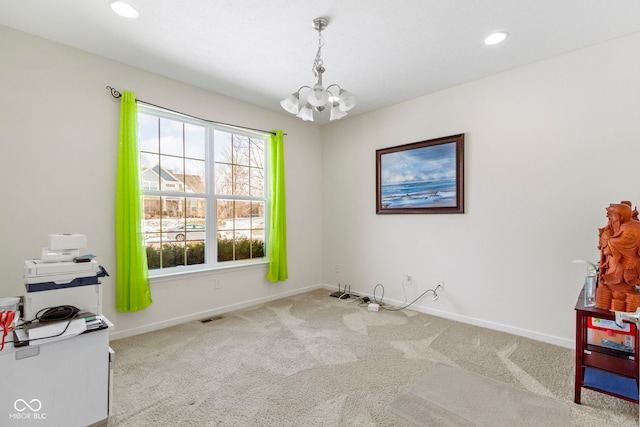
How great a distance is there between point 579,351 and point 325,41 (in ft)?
9.56

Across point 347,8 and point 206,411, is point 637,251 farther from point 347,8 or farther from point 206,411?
point 206,411

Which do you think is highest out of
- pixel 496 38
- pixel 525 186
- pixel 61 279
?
pixel 496 38

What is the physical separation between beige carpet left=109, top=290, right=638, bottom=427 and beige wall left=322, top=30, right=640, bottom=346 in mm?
392

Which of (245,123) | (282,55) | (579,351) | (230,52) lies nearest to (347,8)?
(282,55)

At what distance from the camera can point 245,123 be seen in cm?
384

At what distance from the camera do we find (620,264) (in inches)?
70.9

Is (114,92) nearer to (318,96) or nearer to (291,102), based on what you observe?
(291,102)

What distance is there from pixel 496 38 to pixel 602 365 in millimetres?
2486

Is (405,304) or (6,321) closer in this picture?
(6,321)

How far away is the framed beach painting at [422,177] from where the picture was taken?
10.8 ft

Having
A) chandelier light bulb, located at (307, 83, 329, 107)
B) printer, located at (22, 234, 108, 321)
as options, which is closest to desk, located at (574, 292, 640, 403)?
chandelier light bulb, located at (307, 83, 329, 107)

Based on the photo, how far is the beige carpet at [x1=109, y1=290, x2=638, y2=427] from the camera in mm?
1777

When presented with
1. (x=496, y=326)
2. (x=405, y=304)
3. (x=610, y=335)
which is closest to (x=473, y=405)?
(x=610, y=335)

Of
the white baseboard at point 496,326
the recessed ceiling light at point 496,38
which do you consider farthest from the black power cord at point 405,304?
the recessed ceiling light at point 496,38
